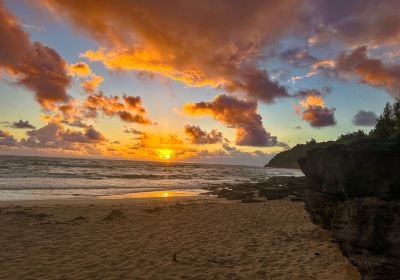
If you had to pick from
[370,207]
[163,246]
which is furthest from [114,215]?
[370,207]

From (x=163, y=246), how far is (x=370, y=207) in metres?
7.09

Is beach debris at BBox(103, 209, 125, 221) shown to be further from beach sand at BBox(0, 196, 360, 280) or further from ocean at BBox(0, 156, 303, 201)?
→ ocean at BBox(0, 156, 303, 201)

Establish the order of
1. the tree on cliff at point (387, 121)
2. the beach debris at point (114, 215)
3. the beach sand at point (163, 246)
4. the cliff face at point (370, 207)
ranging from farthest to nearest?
the tree on cliff at point (387, 121)
the beach debris at point (114, 215)
the beach sand at point (163, 246)
the cliff face at point (370, 207)

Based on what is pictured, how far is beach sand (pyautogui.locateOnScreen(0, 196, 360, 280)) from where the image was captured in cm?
942

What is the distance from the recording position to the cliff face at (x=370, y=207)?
785 cm

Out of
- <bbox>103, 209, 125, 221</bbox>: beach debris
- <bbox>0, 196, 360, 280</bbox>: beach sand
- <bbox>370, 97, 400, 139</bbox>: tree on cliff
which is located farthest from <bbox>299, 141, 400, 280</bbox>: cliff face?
<bbox>370, 97, 400, 139</bbox>: tree on cliff

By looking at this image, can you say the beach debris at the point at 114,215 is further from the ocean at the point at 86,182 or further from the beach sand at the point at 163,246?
the ocean at the point at 86,182

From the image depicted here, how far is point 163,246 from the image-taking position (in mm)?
12109

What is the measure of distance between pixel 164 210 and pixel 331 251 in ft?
37.8

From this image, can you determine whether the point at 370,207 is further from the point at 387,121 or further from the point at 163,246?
the point at 387,121

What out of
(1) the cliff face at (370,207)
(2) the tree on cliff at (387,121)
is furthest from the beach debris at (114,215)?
(2) the tree on cliff at (387,121)

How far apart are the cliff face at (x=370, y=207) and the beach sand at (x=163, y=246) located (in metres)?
1.27

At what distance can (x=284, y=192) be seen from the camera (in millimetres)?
32656

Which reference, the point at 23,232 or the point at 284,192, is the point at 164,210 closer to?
the point at 23,232
